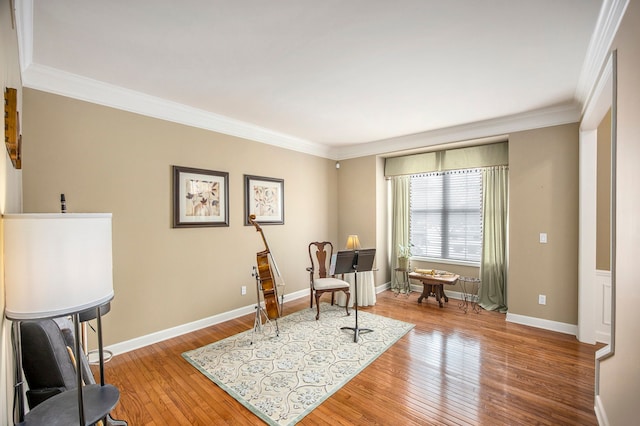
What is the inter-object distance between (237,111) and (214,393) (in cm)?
306

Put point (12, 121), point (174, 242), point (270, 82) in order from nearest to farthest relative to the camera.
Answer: point (12, 121)
point (270, 82)
point (174, 242)

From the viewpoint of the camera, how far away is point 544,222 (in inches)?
144

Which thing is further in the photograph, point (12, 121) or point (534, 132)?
point (534, 132)

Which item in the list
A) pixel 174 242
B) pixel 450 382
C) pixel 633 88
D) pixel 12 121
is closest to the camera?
pixel 12 121

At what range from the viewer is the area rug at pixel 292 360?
7.38 ft

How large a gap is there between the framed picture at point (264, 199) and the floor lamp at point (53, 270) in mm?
Answer: 2976

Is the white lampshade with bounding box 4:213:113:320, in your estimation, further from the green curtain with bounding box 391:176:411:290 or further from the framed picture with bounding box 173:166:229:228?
the green curtain with bounding box 391:176:411:290

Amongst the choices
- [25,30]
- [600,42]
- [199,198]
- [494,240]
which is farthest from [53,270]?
[494,240]

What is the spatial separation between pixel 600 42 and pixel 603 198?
1.97 m

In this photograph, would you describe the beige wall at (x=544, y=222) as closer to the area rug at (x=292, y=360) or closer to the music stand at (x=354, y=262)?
the area rug at (x=292, y=360)

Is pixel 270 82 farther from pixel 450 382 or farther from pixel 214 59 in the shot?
pixel 450 382

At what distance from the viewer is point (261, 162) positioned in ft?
14.5

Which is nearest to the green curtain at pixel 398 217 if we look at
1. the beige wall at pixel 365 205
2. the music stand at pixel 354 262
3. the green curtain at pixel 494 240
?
the beige wall at pixel 365 205

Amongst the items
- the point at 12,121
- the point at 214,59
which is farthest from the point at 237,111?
the point at 12,121
